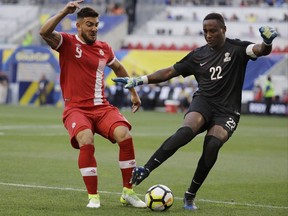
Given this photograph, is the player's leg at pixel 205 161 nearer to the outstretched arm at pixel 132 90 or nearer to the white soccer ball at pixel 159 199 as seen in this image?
the white soccer ball at pixel 159 199

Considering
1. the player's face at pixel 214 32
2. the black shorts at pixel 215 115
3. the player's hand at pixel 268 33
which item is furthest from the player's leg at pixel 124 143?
the player's hand at pixel 268 33

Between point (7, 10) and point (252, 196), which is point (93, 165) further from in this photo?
point (7, 10)

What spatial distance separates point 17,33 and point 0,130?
30620mm

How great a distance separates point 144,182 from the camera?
44.5ft

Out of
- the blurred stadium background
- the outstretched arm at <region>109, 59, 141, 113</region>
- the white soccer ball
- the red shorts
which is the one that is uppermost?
the outstretched arm at <region>109, 59, 141, 113</region>

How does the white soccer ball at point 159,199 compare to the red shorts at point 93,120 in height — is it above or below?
below

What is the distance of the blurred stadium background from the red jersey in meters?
30.8

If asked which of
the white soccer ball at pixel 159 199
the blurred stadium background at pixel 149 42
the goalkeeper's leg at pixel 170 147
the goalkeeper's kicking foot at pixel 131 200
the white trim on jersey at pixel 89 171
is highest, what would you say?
the goalkeeper's leg at pixel 170 147

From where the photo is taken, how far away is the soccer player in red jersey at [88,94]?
10453mm

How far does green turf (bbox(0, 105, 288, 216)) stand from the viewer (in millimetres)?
10398

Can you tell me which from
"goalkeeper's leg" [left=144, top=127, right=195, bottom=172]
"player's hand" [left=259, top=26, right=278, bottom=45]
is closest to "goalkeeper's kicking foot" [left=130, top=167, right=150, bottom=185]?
"goalkeeper's leg" [left=144, top=127, right=195, bottom=172]

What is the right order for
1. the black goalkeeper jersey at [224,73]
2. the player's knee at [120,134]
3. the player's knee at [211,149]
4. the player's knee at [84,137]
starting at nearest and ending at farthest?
the player's knee at [84,137], the player's knee at [211,149], the player's knee at [120,134], the black goalkeeper jersey at [224,73]

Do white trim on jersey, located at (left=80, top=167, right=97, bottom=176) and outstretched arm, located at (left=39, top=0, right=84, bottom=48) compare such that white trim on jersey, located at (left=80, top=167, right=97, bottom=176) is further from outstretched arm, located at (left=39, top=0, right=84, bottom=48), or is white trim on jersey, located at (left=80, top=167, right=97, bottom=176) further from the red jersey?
outstretched arm, located at (left=39, top=0, right=84, bottom=48)

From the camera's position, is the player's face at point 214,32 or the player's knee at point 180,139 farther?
the player's face at point 214,32
